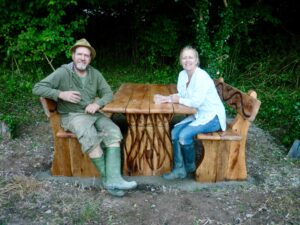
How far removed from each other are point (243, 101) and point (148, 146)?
45.1 inches

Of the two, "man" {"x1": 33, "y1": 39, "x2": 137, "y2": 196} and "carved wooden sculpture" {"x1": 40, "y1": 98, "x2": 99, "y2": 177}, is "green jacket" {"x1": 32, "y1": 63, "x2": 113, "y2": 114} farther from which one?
"carved wooden sculpture" {"x1": 40, "y1": 98, "x2": 99, "y2": 177}

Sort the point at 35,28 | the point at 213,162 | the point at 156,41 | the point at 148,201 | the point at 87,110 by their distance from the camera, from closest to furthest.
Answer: the point at 148,201 < the point at 87,110 < the point at 213,162 < the point at 35,28 < the point at 156,41

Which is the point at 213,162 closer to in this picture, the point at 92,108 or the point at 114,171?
the point at 114,171

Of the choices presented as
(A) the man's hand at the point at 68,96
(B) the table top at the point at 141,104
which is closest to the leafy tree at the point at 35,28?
(B) the table top at the point at 141,104

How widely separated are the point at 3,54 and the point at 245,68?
18.5 feet

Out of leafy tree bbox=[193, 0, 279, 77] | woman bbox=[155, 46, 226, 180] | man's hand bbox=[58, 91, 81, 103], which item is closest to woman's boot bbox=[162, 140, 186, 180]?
woman bbox=[155, 46, 226, 180]

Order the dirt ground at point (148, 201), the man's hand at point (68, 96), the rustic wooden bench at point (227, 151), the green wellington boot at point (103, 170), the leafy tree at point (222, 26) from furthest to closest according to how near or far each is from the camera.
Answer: the leafy tree at point (222, 26) < the rustic wooden bench at point (227, 151) < the man's hand at point (68, 96) < the green wellington boot at point (103, 170) < the dirt ground at point (148, 201)

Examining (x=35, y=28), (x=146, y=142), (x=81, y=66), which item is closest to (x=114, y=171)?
(x=146, y=142)

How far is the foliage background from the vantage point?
7.61 meters

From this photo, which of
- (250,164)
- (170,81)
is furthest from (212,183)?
(170,81)

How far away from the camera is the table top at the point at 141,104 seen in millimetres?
3885

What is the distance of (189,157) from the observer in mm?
4230

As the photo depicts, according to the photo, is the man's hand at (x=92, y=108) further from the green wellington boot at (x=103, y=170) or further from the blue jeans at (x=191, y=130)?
the blue jeans at (x=191, y=130)

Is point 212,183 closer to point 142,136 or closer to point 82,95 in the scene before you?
point 142,136
